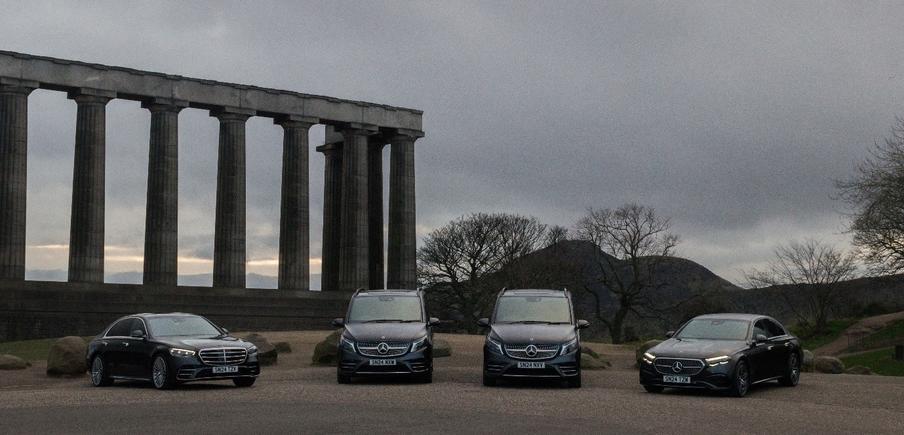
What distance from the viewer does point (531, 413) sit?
1825 centimetres

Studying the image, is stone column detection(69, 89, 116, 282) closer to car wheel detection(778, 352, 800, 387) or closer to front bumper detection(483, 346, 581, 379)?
front bumper detection(483, 346, 581, 379)

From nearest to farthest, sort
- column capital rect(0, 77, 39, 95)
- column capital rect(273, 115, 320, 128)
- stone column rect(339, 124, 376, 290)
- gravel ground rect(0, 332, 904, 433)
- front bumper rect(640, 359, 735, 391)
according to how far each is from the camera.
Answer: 1. gravel ground rect(0, 332, 904, 433)
2. front bumper rect(640, 359, 735, 391)
3. column capital rect(0, 77, 39, 95)
4. column capital rect(273, 115, 320, 128)
5. stone column rect(339, 124, 376, 290)

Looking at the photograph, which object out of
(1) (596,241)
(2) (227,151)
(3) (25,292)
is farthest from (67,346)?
(1) (596,241)

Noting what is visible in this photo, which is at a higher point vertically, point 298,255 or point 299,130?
point 299,130

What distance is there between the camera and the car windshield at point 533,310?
2506 centimetres

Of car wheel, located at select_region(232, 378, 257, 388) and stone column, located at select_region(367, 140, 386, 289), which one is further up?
stone column, located at select_region(367, 140, 386, 289)

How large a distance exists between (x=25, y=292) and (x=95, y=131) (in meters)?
9.10

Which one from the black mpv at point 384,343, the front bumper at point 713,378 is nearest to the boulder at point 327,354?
the black mpv at point 384,343

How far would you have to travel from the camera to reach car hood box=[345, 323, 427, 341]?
958 inches

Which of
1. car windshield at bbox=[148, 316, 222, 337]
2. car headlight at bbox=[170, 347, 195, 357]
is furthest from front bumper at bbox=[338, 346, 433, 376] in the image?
car headlight at bbox=[170, 347, 195, 357]

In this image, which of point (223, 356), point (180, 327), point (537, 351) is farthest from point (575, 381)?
point (180, 327)

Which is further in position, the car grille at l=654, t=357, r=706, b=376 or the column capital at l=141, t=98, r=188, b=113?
the column capital at l=141, t=98, r=188, b=113

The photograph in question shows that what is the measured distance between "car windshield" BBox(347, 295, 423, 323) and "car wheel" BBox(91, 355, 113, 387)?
5.49 m

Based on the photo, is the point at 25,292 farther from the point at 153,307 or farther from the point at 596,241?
the point at 596,241
